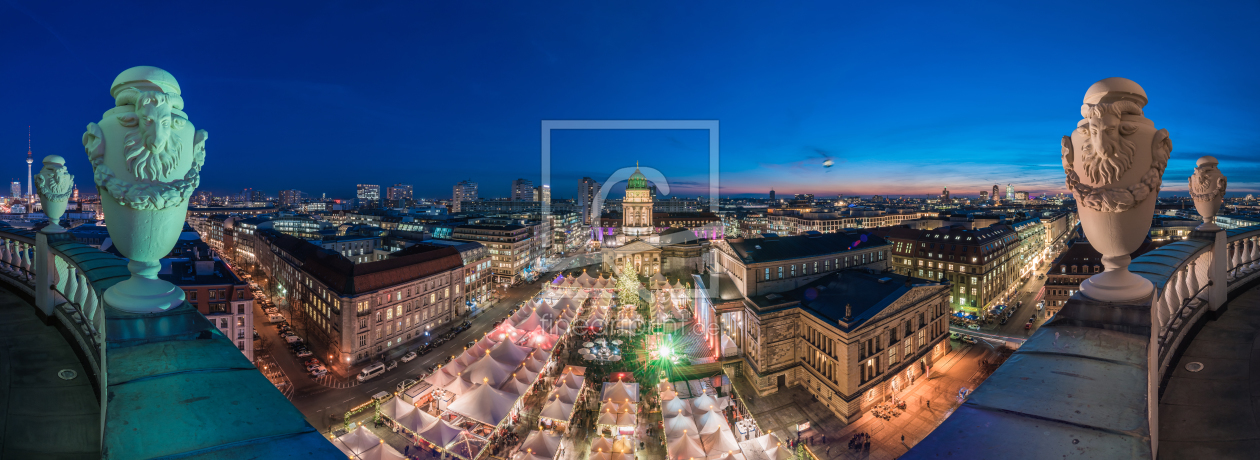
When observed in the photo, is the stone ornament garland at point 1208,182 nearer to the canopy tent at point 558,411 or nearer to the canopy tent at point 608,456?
the canopy tent at point 608,456

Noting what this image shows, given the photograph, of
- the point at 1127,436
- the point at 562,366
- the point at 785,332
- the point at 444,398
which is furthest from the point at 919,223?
the point at 1127,436

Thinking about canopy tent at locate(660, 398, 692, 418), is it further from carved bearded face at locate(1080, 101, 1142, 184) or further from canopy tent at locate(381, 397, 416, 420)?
carved bearded face at locate(1080, 101, 1142, 184)

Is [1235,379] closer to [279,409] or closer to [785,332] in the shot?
[279,409]

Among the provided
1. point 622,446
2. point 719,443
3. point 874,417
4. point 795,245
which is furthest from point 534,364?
point 795,245

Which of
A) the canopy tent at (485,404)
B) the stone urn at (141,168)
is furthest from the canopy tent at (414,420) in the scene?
the stone urn at (141,168)

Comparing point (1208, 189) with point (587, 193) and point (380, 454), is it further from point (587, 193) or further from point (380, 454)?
point (587, 193)
